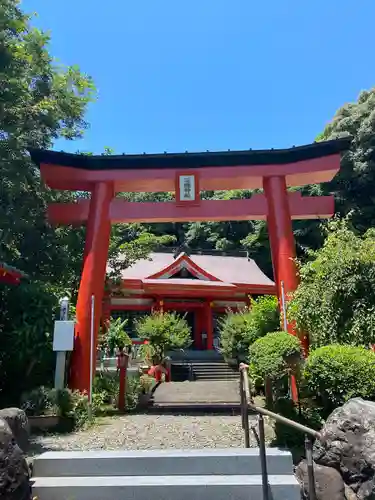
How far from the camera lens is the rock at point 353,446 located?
4176 mm

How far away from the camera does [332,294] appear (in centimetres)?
786

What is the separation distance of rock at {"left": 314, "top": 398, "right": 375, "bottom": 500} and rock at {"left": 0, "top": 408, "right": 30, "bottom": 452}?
284 centimetres

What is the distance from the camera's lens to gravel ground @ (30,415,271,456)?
673 centimetres

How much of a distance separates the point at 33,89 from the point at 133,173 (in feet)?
16.5

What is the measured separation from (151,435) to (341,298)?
3.98 metres

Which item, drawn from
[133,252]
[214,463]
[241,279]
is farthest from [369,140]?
[214,463]

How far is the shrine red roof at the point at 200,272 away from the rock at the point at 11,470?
1511cm

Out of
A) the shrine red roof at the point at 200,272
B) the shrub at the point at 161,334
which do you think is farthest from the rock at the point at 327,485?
the shrine red roof at the point at 200,272

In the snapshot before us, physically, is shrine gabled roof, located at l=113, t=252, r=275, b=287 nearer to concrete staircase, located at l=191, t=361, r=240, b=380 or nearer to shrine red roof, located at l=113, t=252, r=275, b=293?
shrine red roof, located at l=113, t=252, r=275, b=293

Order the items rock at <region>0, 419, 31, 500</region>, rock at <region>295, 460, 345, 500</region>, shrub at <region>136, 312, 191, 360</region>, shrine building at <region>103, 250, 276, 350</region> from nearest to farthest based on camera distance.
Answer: rock at <region>0, 419, 31, 500</region> → rock at <region>295, 460, 345, 500</region> → shrub at <region>136, 312, 191, 360</region> → shrine building at <region>103, 250, 276, 350</region>

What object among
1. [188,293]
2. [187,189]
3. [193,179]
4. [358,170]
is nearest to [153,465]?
[187,189]

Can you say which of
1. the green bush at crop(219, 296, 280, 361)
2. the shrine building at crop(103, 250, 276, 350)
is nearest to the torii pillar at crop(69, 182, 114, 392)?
the green bush at crop(219, 296, 280, 361)

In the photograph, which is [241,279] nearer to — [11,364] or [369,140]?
[369,140]

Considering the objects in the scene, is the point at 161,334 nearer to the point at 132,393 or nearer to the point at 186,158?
the point at 132,393
